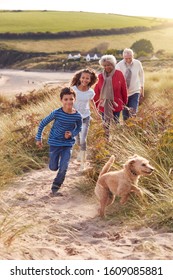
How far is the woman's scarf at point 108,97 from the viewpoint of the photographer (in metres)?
9.41

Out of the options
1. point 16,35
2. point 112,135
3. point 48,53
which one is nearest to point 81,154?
point 112,135

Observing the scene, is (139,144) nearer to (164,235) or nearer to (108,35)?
(164,235)

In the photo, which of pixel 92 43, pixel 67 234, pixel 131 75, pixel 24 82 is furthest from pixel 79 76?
pixel 92 43

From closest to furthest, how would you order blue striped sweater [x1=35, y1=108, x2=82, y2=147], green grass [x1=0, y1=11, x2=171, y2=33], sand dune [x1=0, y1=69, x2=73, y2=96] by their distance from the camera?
blue striped sweater [x1=35, y1=108, x2=82, y2=147] < sand dune [x1=0, y1=69, x2=73, y2=96] < green grass [x1=0, y1=11, x2=171, y2=33]

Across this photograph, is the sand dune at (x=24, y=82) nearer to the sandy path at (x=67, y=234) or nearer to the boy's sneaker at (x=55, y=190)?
the boy's sneaker at (x=55, y=190)

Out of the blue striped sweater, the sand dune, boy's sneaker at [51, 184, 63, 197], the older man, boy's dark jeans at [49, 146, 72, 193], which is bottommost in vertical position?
the sand dune

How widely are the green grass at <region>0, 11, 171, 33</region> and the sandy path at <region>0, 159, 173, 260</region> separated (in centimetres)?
10699

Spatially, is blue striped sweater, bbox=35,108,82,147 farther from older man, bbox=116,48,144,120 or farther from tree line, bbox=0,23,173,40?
tree line, bbox=0,23,173,40

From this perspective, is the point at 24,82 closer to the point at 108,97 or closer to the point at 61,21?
the point at 108,97

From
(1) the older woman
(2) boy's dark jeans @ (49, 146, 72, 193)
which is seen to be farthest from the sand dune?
(2) boy's dark jeans @ (49, 146, 72, 193)

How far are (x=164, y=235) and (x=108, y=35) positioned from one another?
4346 inches

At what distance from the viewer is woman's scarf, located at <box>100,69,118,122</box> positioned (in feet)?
30.9

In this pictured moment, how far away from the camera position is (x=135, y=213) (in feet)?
21.2
